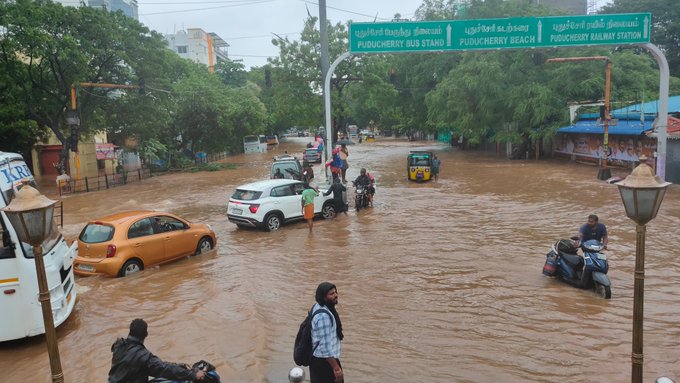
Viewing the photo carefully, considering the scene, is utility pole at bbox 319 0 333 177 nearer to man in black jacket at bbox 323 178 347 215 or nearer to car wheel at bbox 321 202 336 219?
man in black jacket at bbox 323 178 347 215

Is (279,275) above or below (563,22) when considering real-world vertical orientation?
below

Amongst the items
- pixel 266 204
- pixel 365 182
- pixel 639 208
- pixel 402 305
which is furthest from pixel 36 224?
pixel 365 182

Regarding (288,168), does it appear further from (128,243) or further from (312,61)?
(312,61)

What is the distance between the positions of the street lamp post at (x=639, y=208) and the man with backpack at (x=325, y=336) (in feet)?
9.01

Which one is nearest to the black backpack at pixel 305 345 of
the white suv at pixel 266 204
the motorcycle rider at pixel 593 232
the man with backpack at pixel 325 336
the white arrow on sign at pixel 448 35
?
the man with backpack at pixel 325 336

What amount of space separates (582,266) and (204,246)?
881 cm

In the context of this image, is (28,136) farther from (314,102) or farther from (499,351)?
(499,351)

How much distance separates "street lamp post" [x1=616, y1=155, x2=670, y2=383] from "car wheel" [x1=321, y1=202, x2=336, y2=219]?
13.7 m

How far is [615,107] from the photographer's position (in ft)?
106

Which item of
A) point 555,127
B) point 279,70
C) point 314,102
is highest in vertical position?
point 279,70

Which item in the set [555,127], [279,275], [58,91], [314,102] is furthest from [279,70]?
[279,275]

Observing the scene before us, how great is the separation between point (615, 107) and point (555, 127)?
3.73 metres

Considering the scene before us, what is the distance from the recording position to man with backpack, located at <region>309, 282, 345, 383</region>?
5180 millimetres

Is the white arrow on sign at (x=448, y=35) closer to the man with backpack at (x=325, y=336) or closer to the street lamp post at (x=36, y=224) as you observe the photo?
the man with backpack at (x=325, y=336)
